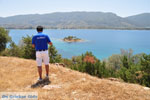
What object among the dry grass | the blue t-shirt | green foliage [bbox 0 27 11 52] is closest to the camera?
the dry grass

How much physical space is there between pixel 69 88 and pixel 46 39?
1.79 meters

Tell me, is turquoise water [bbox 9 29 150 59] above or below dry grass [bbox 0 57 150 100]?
below

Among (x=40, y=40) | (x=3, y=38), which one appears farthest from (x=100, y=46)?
(x=40, y=40)

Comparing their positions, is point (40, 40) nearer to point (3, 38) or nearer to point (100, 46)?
point (3, 38)

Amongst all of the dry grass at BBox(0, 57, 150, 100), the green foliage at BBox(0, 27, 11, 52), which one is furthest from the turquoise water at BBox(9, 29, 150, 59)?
the dry grass at BBox(0, 57, 150, 100)

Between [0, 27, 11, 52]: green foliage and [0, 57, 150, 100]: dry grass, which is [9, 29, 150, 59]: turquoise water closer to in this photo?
[0, 27, 11, 52]: green foliage

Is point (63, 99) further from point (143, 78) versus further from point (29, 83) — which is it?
point (143, 78)

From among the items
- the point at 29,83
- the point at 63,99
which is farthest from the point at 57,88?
the point at 29,83

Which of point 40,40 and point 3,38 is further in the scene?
point 3,38

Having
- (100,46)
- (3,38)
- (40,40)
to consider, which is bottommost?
(100,46)

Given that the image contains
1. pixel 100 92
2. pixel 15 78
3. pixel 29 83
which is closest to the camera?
pixel 100 92

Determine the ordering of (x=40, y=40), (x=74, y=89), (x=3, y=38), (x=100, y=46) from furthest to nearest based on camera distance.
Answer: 1. (x=100, y=46)
2. (x=3, y=38)
3. (x=40, y=40)
4. (x=74, y=89)

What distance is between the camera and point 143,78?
1124 centimetres

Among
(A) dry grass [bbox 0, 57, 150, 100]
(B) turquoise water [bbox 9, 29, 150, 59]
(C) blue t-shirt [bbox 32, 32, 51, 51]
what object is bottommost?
(B) turquoise water [bbox 9, 29, 150, 59]
